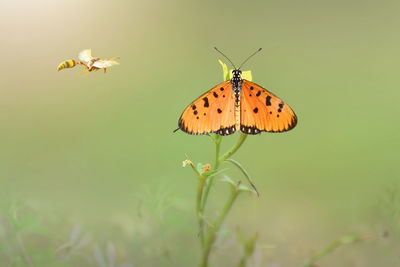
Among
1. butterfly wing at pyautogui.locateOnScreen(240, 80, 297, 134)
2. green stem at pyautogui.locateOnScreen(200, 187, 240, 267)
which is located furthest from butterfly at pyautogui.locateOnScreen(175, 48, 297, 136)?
green stem at pyautogui.locateOnScreen(200, 187, 240, 267)

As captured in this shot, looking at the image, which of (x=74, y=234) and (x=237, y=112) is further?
(x=74, y=234)

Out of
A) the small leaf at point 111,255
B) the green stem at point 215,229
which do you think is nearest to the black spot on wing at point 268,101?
the green stem at point 215,229

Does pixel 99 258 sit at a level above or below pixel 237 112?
below

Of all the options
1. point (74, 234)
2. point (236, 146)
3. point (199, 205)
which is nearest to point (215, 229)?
point (199, 205)

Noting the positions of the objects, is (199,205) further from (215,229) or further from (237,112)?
(237,112)

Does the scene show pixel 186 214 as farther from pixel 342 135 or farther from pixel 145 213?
pixel 342 135

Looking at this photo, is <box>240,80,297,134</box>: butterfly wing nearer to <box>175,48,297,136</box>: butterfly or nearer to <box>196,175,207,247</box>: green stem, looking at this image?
<box>175,48,297,136</box>: butterfly

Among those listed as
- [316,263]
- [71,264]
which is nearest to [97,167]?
[71,264]
